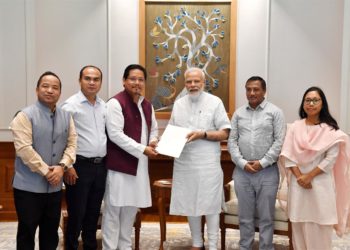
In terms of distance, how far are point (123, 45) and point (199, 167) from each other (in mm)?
2197

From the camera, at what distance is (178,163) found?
10.9 ft

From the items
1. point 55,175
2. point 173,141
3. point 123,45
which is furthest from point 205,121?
point 123,45

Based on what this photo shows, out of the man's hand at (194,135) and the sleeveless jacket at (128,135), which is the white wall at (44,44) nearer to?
the sleeveless jacket at (128,135)

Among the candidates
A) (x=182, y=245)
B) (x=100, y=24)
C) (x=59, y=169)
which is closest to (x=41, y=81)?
(x=59, y=169)

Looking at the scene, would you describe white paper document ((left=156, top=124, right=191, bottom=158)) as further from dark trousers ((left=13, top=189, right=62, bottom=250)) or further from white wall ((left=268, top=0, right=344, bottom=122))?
white wall ((left=268, top=0, right=344, bottom=122))

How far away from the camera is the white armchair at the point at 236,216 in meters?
3.34

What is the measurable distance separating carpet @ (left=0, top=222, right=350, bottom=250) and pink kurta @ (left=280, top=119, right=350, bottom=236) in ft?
3.14

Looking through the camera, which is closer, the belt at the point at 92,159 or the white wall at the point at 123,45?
the belt at the point at 92,159

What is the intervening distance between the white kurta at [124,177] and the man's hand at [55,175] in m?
0.52

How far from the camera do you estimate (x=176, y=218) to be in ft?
15.7

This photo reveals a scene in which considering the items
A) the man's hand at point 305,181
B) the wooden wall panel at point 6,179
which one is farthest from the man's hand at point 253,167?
the wooden wall panel at point 6,179

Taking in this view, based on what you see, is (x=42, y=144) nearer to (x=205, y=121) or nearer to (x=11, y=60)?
(x=205, y=121)

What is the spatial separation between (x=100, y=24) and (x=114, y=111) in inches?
81.8

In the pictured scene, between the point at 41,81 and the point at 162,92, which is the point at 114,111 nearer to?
the point at 41,81
